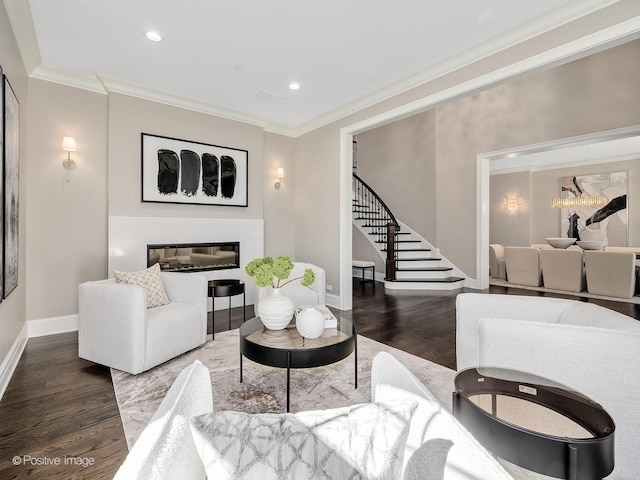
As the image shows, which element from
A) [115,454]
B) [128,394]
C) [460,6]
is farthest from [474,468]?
[460,6]

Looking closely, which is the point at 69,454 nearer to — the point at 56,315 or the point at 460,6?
the point at 56,315

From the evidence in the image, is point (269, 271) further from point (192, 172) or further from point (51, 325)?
point (51, 325)

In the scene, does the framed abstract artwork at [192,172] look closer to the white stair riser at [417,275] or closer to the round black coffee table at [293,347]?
the round black coffee table at [293,347]

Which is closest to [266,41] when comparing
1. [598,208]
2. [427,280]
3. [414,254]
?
[427,280]

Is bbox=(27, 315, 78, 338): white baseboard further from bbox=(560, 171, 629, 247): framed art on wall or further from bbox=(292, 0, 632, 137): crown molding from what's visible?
bbox=(560, 171, 629, 247): framed art on wall

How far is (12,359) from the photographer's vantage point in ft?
8.86

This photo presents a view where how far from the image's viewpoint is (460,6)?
2.58 metres

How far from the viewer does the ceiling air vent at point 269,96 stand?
164 inches

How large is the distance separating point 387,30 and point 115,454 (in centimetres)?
359

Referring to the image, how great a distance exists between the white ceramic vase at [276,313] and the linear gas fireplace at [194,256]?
2.40 meters

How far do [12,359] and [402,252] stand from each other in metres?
6.38

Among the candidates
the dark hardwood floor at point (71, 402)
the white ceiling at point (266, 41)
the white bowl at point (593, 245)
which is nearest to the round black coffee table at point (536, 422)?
the dark hardwood floor at point (71, 402)

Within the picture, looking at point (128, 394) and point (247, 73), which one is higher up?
point (247, 73)

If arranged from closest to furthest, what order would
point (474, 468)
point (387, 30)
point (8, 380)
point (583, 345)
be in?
1. point (474, 468)
2. point (583, 345)
3. point (8, 380)
4. point (387, 30)
